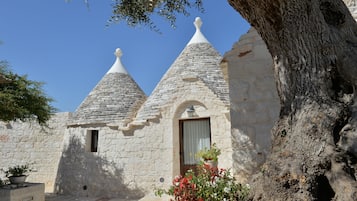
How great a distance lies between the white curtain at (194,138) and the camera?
9766 millimetres

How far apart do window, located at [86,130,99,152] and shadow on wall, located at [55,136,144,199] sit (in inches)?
11.5

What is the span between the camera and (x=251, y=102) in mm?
4289

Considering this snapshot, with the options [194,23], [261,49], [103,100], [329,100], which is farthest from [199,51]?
[329,100]

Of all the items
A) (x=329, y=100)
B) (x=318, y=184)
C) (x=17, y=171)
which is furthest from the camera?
(x=17, y=171)

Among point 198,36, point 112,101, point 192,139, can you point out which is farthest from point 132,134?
point 198,36

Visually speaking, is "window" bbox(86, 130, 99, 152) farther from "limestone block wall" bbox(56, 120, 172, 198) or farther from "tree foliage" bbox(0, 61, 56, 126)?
"tree foliage" bbox(0, 61, 56, 126)

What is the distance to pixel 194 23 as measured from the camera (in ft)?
44.1

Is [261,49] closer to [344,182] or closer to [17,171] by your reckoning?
[344,182]

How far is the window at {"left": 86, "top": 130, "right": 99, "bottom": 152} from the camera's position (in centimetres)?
1116

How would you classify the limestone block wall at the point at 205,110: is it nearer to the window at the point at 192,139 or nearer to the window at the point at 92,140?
the window at the point at 192,139

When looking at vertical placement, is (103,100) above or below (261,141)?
above

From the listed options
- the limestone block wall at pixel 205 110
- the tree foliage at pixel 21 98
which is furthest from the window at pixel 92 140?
the limestone block wall at pixel 205 110

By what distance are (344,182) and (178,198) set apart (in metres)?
2.22

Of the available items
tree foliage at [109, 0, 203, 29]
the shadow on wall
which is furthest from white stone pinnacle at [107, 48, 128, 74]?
tree foliage at [109, 0, 203, 29]
